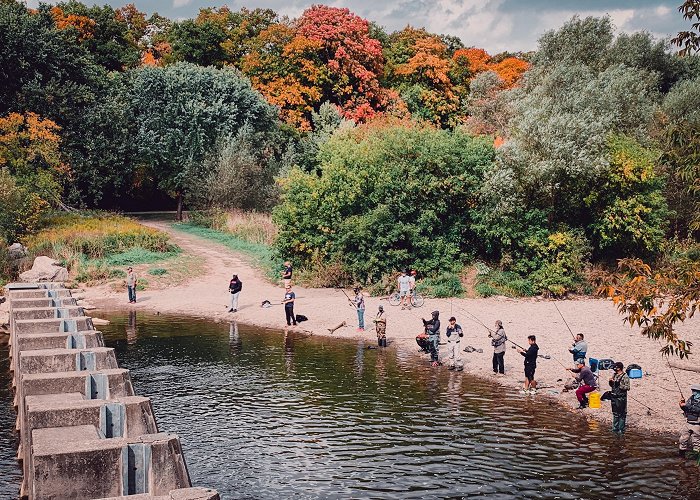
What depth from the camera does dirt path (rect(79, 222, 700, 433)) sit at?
21281mm

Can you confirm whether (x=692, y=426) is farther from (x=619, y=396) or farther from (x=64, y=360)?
(x=64, y=360)

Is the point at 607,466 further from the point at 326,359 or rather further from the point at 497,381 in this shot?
the point at 326,359

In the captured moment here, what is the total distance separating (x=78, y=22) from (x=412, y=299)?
134 feet

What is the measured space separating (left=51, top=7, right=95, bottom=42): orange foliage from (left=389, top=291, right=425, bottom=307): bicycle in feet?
125

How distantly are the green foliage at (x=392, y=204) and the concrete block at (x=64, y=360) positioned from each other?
1922cm

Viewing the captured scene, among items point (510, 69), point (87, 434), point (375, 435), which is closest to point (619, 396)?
point (375, 435)

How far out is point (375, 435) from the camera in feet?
58.5

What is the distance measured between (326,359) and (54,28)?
36866 millimetres

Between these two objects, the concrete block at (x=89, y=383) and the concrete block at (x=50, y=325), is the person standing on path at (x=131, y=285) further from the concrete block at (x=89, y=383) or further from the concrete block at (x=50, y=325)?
the concrete block at (x=89, y=383)

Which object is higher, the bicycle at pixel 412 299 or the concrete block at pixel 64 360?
the bicycle at pixel 412 299

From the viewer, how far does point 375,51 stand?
6319 cm

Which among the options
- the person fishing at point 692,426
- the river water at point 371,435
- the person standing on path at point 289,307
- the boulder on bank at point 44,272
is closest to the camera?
the river water at point 371,435

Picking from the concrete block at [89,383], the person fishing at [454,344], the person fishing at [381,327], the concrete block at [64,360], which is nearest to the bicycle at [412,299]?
the person fishing at [381,327]

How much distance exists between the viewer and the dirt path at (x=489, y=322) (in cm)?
2128
